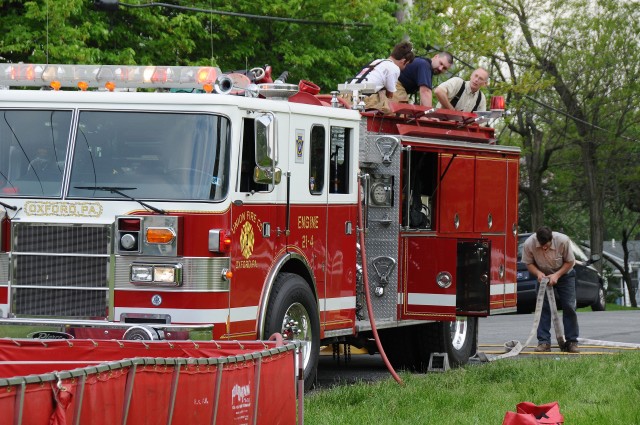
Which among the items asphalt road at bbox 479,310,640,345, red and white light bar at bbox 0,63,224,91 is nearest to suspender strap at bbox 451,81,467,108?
asphalt road at bbox 479,310,640,345

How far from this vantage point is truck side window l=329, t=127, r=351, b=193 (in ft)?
39.5

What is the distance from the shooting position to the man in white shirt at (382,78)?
13180mm

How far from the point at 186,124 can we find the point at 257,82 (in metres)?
1.79

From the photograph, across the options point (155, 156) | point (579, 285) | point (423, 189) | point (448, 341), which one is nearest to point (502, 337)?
point (448, 341)

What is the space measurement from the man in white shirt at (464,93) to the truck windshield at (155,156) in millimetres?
4740

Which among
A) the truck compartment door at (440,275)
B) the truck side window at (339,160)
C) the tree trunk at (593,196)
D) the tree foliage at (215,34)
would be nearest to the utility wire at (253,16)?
the tree foliage at (215,34)

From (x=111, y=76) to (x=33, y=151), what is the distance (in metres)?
0.93

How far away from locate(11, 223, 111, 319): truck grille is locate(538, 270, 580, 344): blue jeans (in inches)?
289

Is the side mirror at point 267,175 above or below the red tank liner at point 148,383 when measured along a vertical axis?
above

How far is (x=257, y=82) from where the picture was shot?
39.2 ft

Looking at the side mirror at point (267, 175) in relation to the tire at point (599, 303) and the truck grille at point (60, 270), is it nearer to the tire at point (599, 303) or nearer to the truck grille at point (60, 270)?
the truck grille at point (60, 270)

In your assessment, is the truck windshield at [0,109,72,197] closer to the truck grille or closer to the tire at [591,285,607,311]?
the truck grille

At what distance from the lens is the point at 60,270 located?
1015 cm

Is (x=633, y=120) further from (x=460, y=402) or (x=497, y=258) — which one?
(x=460, y=402)
